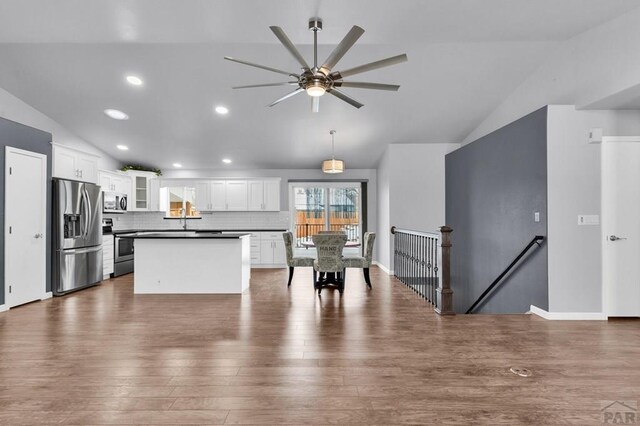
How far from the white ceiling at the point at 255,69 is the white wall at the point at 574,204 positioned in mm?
1018

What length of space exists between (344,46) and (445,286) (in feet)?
9.22

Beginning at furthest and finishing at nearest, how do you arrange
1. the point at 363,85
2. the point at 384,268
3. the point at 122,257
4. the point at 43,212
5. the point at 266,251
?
the point at 266,251
the point at 384,268
the point at 122,257
the point at 43,212
the point at 363,85

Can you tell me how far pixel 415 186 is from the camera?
693cm

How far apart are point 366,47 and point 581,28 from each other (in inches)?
89.6

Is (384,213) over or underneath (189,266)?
over

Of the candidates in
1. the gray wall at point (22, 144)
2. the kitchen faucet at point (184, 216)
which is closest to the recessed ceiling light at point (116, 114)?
the gray wall at point (22, 144)

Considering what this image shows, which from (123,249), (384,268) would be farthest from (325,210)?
(123,249)

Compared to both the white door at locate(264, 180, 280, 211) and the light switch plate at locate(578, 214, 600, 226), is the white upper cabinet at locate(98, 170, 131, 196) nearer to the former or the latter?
the white door at locate(264, 180, 280, 211)

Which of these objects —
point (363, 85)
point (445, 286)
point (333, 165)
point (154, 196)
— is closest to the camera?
point (363, 85)

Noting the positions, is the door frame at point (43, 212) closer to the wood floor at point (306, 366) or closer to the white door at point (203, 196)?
the wood floor at point (306, 366)

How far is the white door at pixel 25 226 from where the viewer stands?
14.5 ft

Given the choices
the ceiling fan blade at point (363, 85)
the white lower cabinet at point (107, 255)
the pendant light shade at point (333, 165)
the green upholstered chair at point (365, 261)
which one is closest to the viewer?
the ceiling fan blade at point (363, 85)

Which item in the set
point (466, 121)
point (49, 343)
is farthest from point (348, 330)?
point (466, 121)

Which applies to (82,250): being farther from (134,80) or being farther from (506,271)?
(506,271)
